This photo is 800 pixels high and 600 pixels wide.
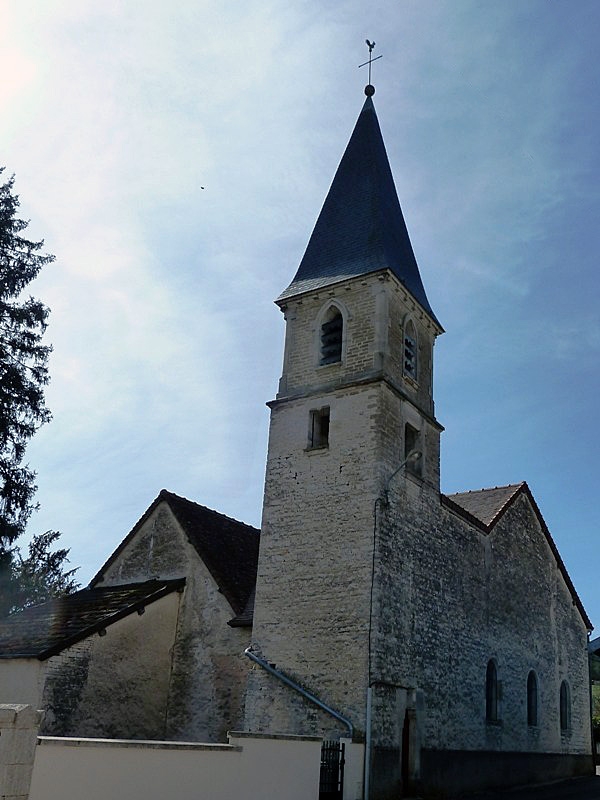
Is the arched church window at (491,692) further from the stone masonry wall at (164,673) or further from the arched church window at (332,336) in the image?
the arched church window at (332,336)

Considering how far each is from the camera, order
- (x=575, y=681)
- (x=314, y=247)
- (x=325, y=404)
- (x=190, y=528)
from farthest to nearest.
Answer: (x=575, y=681) → (x=314, y=247) → (x=190, y=528) → (x=325, y=404)

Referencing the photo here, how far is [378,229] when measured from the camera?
1889cm

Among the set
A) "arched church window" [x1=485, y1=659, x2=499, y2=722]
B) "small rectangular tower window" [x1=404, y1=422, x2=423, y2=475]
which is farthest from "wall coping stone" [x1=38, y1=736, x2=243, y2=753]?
"arched church window" [x1=485, y1=659, x2=499, y2=722]

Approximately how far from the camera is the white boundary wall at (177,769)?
8602 millimetres

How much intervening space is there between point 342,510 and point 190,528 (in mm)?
4566

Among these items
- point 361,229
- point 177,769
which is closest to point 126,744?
point 177,769

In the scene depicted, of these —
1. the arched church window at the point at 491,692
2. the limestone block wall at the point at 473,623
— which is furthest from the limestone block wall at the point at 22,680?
the arched church window at the point at 491,692

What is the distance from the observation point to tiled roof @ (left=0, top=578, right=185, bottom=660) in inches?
597

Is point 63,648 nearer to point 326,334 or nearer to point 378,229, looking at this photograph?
point 326,334

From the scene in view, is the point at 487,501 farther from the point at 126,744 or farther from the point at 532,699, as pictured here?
the point at 126,744

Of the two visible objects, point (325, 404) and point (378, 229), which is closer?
point (325, 404)

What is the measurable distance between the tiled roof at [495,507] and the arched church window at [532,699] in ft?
15.2

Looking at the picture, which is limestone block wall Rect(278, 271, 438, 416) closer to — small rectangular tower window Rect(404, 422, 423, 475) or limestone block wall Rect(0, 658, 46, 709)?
small rectangular tower window Rect(404, 422, 423, 475)

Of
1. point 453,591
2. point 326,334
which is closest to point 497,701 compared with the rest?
point 453,591
